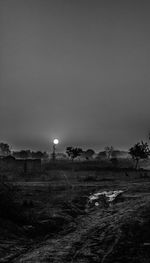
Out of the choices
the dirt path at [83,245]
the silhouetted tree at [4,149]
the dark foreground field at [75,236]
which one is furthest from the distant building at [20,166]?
the silhouetted tree at [4,149]

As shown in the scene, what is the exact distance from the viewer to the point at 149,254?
1028 cm

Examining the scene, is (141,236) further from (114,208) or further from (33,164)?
(33,164)

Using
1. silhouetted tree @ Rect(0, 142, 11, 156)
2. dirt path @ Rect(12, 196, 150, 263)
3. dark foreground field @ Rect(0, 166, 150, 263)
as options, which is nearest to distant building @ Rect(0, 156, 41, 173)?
dark foreground field @ Rect(0, 166, 150, 263)

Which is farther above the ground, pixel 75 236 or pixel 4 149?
pixel 4 149

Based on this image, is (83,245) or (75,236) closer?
(83,245)

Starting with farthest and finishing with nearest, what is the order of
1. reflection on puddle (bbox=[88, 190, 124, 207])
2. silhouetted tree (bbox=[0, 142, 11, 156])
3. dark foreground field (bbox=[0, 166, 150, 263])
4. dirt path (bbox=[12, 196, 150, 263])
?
silhouetted tree (bbox=[0, 142, 11, 156]) → reflection on puddle (bbox=[88, 190, 124, 207]) → dark foreground field (bbox=[0, 166, 150, 263]) → dirt path (bbox=[12, 196, 150, 263])

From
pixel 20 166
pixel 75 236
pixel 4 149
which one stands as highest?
pixel 4 149

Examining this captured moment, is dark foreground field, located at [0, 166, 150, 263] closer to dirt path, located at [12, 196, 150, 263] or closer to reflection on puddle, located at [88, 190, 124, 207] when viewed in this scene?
dirt path, located at [12, 196, 150, 263]

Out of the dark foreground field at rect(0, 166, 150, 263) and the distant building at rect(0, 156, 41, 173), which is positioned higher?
the distant building at rect(0, 156, 41, 173)

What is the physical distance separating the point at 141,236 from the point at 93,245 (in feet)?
6.73

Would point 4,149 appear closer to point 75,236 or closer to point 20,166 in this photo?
point 20,166

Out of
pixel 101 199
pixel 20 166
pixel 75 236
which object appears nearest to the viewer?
pixel 75 236

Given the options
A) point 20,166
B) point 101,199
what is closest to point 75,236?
point 101,199

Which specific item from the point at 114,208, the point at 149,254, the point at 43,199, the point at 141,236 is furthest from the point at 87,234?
the point at 43,199
